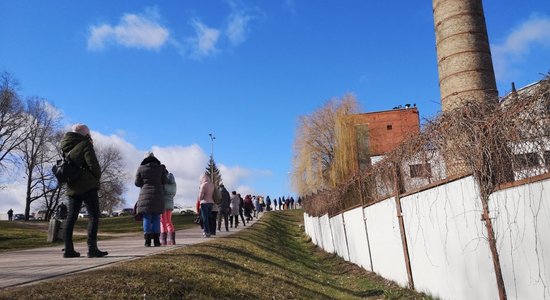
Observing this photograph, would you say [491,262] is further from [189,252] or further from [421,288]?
[189,252]

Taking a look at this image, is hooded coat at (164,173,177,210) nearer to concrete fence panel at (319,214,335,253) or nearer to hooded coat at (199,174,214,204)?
hooded coat at (199,174,214,204)

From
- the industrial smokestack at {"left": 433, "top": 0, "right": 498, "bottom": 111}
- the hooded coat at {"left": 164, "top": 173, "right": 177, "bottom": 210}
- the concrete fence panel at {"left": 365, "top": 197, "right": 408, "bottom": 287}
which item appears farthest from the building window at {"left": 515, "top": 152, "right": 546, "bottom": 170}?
the industrial smokestack at {"left": 433, "top": 0, "right": 498, "bottom": 111}

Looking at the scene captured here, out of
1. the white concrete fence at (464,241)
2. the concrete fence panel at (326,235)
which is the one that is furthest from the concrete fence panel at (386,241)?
Result: the concrete fence panel at (326,235)

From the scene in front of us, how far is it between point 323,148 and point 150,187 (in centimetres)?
3864

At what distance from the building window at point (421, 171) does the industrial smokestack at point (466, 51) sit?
684cm

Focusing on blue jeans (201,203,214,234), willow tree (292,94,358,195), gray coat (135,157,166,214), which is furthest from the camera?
willow tree (292,94,358,195)

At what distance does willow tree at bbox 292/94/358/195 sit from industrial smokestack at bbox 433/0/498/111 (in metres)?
28.4

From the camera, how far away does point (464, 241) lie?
673cm

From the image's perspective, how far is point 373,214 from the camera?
11359 mm

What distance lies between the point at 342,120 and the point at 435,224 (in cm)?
3858

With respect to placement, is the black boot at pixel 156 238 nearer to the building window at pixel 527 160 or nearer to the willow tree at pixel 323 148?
the building window at pixel 527 160

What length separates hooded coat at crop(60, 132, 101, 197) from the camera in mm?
7586

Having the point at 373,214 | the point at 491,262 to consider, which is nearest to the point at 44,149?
the point at 373,214

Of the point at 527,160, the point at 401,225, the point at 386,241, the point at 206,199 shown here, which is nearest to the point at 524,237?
the point at 527,160
